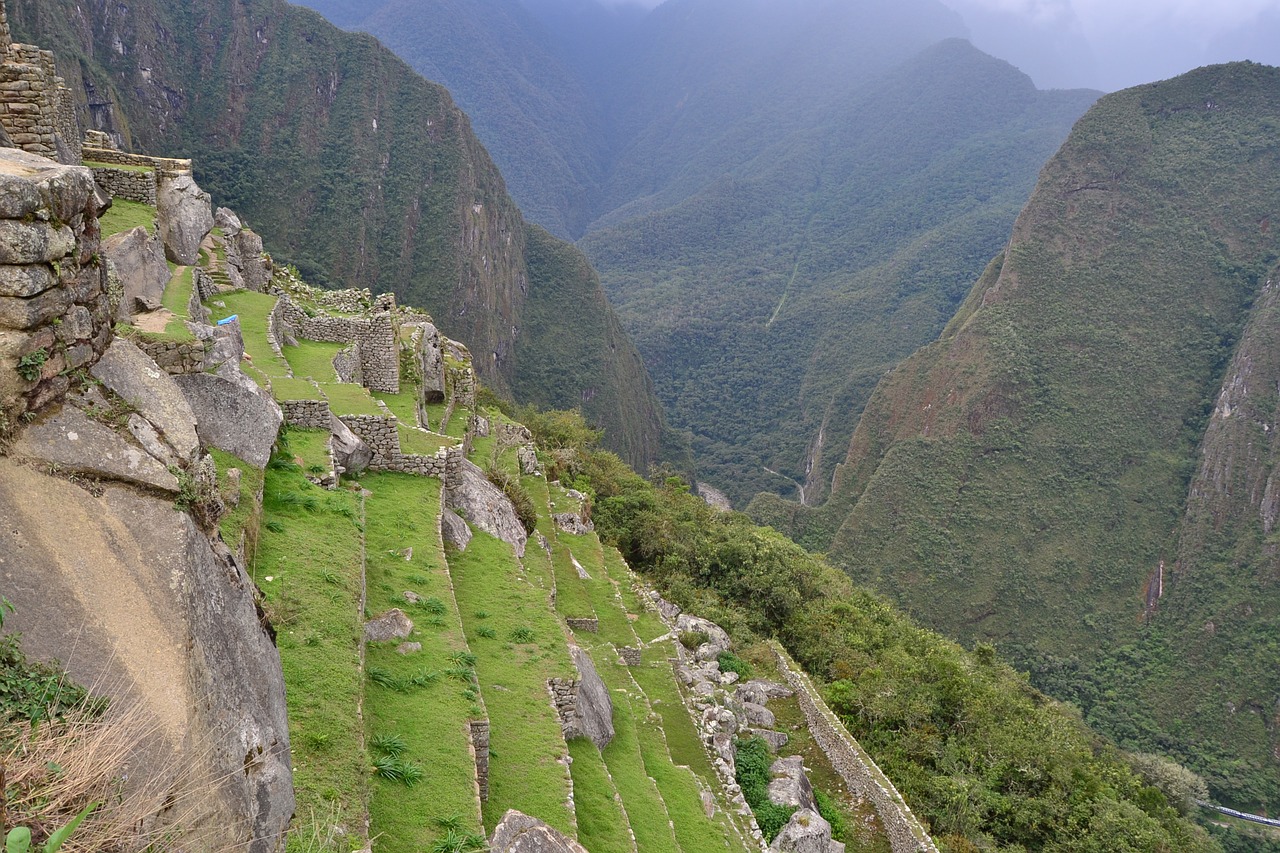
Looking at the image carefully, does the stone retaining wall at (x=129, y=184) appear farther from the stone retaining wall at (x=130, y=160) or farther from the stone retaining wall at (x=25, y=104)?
the stone retaining wall at (x=25, y=104)

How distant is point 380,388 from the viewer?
20.6 m

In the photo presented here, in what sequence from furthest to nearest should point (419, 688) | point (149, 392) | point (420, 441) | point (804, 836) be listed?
1. point (420, 441)
2. point (804, 836)
3. point (419, 688)
4. point (149, 392)

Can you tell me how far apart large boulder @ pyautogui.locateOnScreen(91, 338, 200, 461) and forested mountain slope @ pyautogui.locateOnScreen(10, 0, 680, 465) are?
10310 cm

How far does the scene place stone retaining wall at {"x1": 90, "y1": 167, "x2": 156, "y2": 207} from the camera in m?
16.8

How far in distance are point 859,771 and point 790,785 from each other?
2.42 meters

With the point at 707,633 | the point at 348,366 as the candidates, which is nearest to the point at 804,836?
the point at 707,633

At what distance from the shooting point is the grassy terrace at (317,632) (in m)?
6.43

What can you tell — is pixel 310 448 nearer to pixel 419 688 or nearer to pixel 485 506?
pixel 485 506

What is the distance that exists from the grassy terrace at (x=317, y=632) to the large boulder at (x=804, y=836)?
30.9 ft

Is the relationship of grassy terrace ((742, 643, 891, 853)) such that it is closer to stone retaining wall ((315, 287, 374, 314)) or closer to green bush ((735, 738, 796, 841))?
green bush ((735, 738, 796, 841))

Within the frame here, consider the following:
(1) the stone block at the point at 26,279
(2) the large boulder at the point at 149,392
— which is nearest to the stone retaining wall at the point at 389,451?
(2) the large boulder at the point at 149,392

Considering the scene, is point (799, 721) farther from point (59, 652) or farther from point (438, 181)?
point (438, 181)

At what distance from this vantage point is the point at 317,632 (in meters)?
8.34

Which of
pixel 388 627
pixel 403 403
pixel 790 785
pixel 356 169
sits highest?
pixel 356 169
